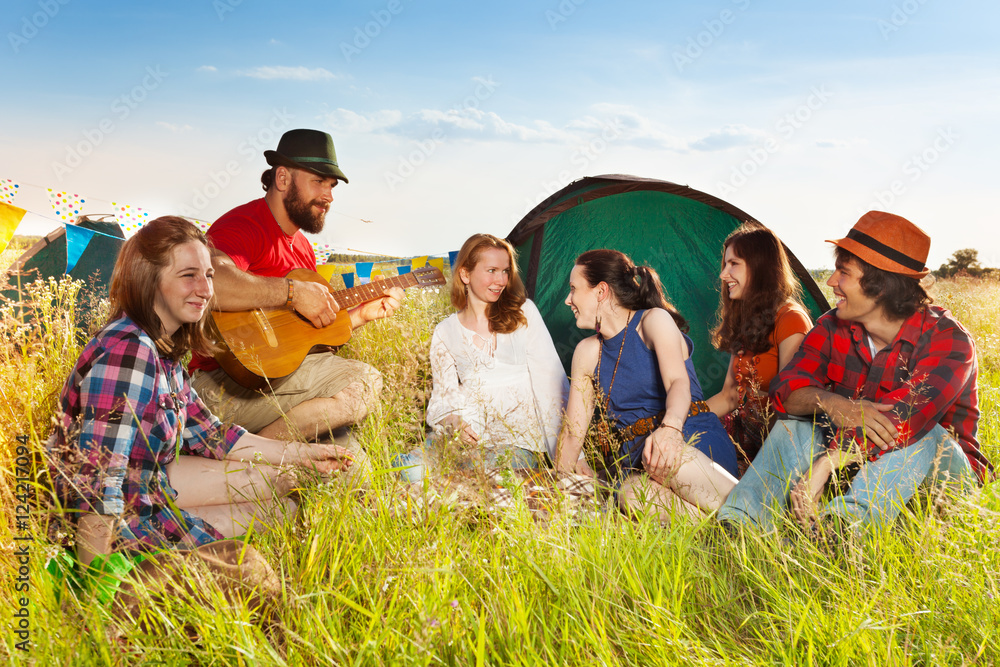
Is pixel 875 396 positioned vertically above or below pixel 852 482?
above

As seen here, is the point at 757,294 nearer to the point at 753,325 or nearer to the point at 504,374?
the point at 753,325

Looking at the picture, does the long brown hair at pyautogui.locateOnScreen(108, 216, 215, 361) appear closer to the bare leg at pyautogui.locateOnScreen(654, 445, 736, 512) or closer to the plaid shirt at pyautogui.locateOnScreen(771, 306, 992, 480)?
the bare leg at pyautogui.locateOnScreen(654, 445, 736, 512)

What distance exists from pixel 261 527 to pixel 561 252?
3.05 metres

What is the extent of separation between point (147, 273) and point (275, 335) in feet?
5.33

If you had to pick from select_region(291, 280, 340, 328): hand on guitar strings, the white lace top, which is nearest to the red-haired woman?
the white lace top

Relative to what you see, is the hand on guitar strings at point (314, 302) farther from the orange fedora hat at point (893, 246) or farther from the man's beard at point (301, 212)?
the orange fedora hat at point (893, 246)

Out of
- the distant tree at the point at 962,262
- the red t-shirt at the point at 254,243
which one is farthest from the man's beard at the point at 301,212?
the distant tree at the point at 962,262

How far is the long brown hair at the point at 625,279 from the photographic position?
3436 mm

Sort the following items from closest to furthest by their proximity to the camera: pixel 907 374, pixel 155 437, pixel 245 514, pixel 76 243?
1. pixel 155 437
2. pixel 245 514
3. pixel 907 374
4. pixel 76 243

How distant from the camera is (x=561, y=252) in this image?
4.82 meters

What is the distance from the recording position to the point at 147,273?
7.64 ft

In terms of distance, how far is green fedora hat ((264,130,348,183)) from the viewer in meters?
4.29

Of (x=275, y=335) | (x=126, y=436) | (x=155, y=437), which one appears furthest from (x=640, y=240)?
(x=126, y=436)

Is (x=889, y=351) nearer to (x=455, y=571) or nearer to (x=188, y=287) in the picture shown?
(x=455, y=571)
